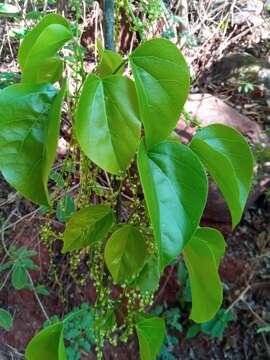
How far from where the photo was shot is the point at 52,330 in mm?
648

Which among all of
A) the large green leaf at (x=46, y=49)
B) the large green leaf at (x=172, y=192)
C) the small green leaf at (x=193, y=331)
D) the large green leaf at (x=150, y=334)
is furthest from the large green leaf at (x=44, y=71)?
Result: the small green leaf at (x=193, y=331)

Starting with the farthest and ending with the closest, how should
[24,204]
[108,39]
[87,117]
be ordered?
[24,204] → [108,39] → [87,117]

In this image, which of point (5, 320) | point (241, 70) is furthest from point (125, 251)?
point (241, 70)

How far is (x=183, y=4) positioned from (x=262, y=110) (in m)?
0.68

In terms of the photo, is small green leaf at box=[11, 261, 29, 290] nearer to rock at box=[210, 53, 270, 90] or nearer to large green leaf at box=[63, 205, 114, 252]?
large green leaf at box=[63, 205, 114, 252]

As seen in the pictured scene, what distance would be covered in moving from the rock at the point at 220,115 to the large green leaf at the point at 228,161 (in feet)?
3.92

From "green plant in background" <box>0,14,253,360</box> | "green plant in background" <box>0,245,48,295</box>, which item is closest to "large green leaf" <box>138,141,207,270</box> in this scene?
"green plant in background" <box>0,14,253,360</box>

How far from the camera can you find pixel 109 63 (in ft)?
1.75

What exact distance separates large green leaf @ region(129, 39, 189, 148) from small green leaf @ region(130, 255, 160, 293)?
26 cm

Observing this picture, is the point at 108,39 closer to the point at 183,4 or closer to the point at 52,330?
the point at 52,330

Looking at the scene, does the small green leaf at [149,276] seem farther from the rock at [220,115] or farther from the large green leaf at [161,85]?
the rock at [220,115]

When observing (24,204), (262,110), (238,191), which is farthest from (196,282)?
(262,110)

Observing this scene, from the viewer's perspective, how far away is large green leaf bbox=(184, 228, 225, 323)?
587mm

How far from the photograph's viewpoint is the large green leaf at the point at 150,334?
0.68 meters
